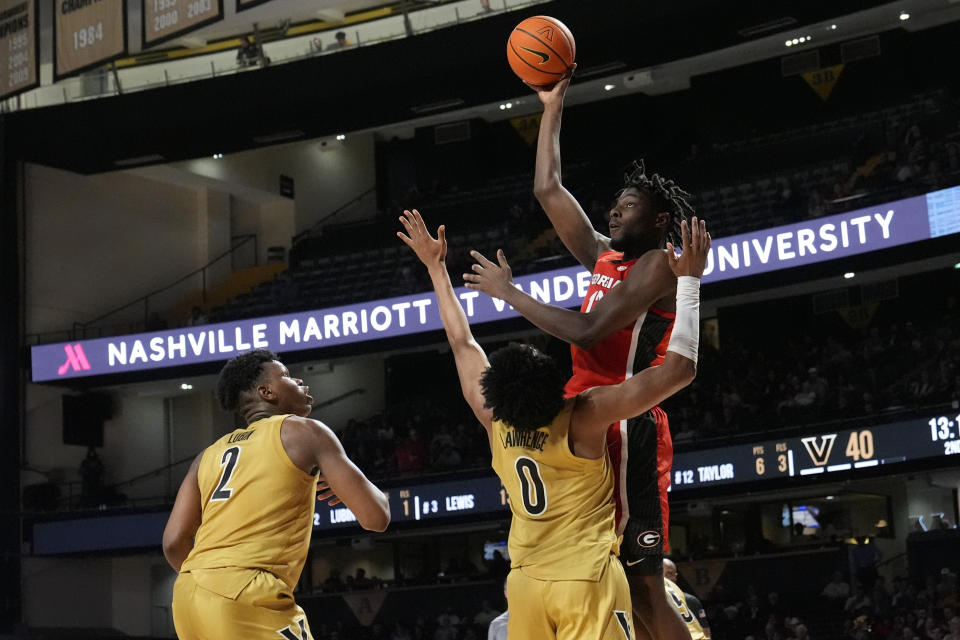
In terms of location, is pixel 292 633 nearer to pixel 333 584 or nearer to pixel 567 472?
pixel 567 472

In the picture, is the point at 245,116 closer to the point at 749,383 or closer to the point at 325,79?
the point at 325,79

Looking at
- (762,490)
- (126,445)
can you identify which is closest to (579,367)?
(762,490)

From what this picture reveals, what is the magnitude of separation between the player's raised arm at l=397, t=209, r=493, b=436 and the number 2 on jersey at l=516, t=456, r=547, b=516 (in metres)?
0.41

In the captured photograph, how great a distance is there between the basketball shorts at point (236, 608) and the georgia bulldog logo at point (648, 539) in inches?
45.9

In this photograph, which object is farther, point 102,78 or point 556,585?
point 102,78

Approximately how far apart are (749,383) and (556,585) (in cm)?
1666

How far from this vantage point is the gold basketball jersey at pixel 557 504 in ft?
14.2

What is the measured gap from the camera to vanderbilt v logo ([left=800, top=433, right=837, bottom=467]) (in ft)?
57.6

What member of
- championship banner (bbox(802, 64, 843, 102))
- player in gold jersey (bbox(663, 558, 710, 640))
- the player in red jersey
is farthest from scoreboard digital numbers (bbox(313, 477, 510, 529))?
the player in red jersey

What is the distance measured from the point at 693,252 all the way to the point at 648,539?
1012mm

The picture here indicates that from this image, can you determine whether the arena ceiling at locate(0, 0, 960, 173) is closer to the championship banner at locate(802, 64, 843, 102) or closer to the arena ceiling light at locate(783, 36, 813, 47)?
the arena ceiling light at locate(783, 36, 813, 47)

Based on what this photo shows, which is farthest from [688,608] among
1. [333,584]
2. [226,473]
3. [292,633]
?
[333,584]

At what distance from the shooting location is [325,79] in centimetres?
2230

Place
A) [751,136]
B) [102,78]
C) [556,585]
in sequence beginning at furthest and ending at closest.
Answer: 1. [751,136]
2. [102,78]
3. [556,585]
